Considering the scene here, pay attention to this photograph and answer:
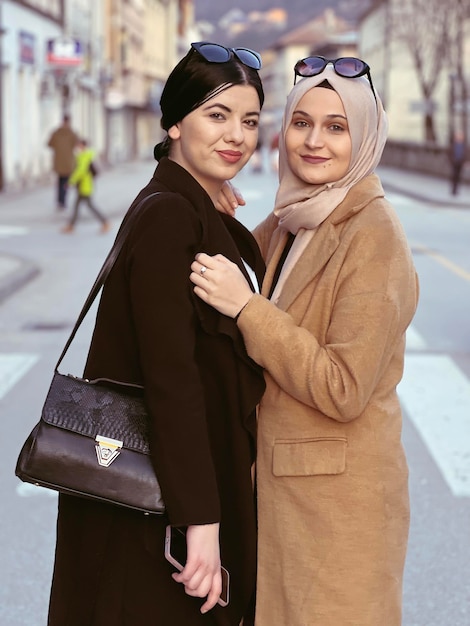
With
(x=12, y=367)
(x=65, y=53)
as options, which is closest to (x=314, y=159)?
(x=12, y=367)

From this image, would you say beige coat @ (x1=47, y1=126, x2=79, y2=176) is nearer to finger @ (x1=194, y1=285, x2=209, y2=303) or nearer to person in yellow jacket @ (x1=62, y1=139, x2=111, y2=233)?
person in yellow jacket @ (x1=62, y1=139, x2=111, y2=233)

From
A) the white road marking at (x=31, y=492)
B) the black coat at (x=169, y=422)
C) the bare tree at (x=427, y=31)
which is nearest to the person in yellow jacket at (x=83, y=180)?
the white road marking at (x=31, y=492)

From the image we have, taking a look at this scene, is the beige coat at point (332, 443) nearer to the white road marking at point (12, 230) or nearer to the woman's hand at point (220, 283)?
the woman's hand at point (220, 283)

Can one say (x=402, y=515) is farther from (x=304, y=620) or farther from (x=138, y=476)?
(x=138, y=476)

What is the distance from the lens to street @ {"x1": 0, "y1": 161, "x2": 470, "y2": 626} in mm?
4167

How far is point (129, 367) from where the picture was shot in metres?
2.12

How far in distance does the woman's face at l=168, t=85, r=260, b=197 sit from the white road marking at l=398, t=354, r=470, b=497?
3.38 meters

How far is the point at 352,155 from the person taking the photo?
2.22m

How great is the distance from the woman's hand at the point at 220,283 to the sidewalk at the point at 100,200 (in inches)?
364

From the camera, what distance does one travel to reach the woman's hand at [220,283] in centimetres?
205

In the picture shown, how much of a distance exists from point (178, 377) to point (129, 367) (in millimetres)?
146

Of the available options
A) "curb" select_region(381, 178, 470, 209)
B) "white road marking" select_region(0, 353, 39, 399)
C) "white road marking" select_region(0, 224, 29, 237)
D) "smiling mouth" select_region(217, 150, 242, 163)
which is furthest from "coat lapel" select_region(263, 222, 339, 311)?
"curb" select_region(381, 178, 470, 209)

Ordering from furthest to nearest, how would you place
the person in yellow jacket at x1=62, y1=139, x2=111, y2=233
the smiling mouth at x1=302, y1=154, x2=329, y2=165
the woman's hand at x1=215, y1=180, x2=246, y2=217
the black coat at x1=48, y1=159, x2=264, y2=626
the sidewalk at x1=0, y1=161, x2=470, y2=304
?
the person in yellow jacket at x1=62, y1=139, x2=111, y2=233
the sidewalk at x1=0, y1=161, x2=470, y2=304
the woman's hand at x1=215, y1=180, x2=246, y2=217
the smiling mouth at x1=302, y1=154, x2=329, y2=165
the black coat at x1=48, y1=159, x2=264, y2=626

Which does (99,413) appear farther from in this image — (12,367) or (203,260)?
(12,367)
